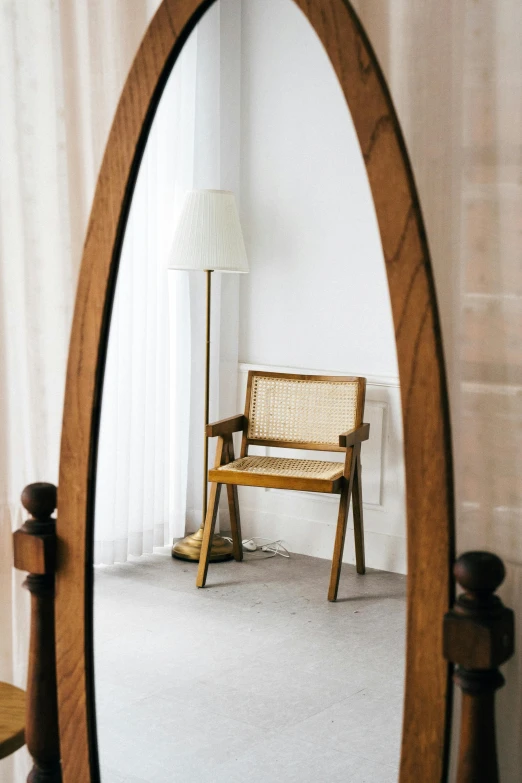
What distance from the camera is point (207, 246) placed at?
2.21 m

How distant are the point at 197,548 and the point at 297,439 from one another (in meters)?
0.58

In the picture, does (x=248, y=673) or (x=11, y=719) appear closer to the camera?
(x=11, y=719)

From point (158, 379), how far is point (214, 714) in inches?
25.6

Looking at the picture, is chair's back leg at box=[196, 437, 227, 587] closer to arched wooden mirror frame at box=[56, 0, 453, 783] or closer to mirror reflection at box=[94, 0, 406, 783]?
mirror reflection at box=[94, 0, 406, 783]

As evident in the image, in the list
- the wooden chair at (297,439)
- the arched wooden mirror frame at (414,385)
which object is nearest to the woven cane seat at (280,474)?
the wooden chair at (297,439)

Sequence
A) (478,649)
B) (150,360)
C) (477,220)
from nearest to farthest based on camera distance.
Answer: (478,649) → (477,220) → (150,360)

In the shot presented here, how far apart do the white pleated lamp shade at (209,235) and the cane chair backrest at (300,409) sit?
1.05 ft

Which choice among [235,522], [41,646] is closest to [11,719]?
[41,646]

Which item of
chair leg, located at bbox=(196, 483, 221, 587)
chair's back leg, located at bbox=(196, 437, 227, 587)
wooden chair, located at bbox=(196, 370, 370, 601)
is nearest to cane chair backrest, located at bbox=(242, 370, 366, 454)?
wooden chair, located at bbox=(196, 370, 370, 601)

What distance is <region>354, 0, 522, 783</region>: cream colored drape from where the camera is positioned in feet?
2.71

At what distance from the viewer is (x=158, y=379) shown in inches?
70.7

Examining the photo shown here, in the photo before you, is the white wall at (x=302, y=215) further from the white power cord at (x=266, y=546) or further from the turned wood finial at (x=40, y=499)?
A: the turned wood finial at (x=40, y=499)

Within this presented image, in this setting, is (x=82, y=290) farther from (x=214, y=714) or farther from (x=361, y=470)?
(x=361, y=470)

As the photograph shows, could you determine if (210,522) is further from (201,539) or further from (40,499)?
(40,499)
